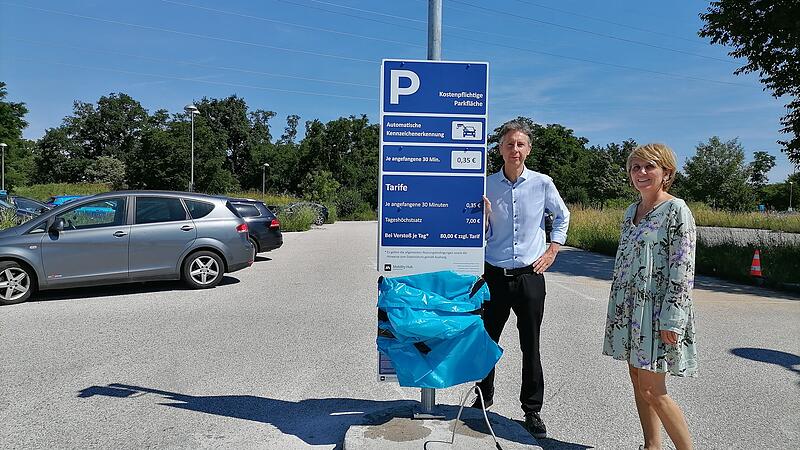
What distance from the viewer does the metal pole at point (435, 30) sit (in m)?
3.80

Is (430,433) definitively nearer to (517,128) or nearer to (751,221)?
(517,128)

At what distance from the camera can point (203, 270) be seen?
9.91 m

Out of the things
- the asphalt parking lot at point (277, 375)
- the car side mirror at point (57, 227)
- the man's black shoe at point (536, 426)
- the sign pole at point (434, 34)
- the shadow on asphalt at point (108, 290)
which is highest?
the sign pole at point (434, 34)

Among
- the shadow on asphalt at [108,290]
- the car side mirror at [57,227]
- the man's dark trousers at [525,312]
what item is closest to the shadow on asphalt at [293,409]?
the man's dark trousers at [525,312]

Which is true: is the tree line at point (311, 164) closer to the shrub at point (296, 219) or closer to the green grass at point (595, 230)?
the shrub at point (296, 219)

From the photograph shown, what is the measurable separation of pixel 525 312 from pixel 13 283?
7745mm

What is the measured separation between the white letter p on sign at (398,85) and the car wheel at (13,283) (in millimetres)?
7281

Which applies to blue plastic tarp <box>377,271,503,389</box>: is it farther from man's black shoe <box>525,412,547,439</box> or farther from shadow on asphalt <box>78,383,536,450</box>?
man's black shoe <box>525,412,547,439</box>

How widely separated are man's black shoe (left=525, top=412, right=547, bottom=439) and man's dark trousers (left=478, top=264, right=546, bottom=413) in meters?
0.04

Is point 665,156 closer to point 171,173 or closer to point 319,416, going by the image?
point 319,416

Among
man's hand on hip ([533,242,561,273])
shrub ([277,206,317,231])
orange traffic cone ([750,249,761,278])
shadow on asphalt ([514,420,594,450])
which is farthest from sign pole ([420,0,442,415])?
shrub ([277,206,317,231])

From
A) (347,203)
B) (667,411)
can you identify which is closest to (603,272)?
(667,411)

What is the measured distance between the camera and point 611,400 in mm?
4730

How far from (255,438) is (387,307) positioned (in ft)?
4.41
